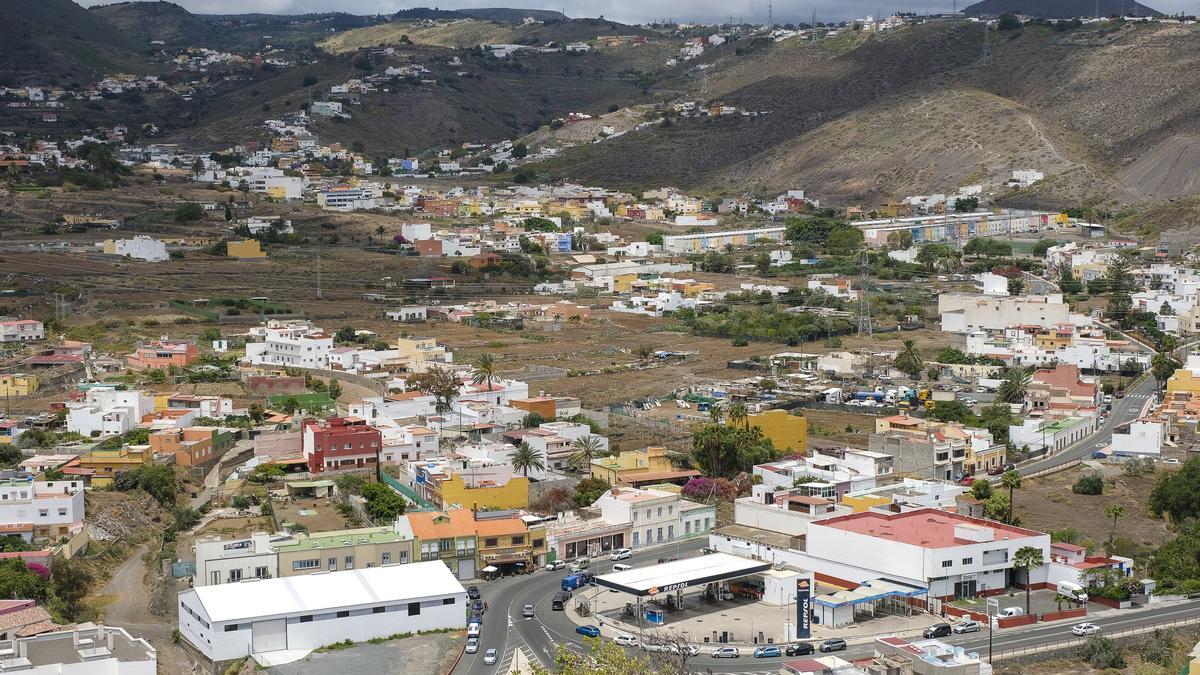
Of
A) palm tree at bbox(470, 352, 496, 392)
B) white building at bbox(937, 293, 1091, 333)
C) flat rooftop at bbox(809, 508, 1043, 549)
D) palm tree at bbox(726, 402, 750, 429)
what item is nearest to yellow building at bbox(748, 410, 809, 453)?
palm tree at bbox(726, 402, 750, 429)

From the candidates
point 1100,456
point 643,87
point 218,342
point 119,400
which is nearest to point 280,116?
point 643,87

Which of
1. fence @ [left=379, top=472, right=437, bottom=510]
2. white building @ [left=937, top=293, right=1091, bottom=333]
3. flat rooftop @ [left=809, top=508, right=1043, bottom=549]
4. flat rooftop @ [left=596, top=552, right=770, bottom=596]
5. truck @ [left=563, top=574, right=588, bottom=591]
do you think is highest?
white building @ [left=937, top=293, right=1091, bottom=333]

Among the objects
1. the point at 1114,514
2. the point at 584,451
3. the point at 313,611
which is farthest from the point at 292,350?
the point at 1114,514

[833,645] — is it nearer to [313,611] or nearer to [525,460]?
[313,611]

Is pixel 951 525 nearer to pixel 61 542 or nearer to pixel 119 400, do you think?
pixel 61 542

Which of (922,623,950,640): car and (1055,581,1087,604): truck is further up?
(1055,581,1087,604): truck

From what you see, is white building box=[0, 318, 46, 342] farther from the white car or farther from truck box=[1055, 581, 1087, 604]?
truck box=[1055, 581, 1087, 604]

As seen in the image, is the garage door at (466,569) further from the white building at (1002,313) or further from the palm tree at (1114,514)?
the white building at (1002,313)
